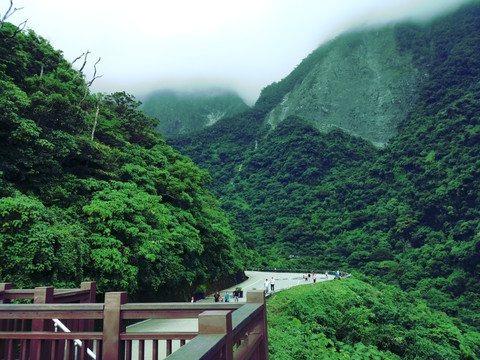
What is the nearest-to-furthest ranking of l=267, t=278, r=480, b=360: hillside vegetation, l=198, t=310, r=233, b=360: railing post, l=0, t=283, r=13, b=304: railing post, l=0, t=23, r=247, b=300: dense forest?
l=198, t=310, r=233, b=360: railing post
l=0, t=283, r=13, b=304: railing post
l=0, t=23, r=247, b=300: dense forest
l=267, t=278, r=480, b=360: hillside vegetation

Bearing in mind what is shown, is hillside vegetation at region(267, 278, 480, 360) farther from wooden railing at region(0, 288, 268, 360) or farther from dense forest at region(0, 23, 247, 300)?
wooden railing at region(0, 288, 268, 360)

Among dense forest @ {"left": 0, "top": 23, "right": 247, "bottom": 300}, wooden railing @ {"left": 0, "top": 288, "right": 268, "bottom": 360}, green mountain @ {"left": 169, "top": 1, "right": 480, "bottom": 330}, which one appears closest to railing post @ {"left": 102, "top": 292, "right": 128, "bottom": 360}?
wooden railing @ {"left": 0, "top": 288, "right": 268, "bottom": 360}

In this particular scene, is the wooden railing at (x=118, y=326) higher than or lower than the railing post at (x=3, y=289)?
lower

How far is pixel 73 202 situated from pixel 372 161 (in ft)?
252

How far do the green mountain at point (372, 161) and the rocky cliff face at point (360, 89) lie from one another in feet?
1.26

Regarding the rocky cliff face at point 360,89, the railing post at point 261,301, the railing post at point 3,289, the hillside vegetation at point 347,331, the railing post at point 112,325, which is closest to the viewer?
the railing post at point 112,325

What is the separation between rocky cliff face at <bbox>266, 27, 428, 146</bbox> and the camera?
97.0 metres

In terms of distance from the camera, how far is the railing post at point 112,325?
8.55 ft

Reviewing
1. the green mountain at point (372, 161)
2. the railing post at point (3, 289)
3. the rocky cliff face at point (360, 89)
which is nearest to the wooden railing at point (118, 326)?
the railing post at point (3, 289)

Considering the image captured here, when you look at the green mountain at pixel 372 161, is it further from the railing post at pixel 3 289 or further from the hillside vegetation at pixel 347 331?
the railing post at pixel 3 289

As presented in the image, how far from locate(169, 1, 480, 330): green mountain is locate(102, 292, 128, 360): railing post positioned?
3539cm

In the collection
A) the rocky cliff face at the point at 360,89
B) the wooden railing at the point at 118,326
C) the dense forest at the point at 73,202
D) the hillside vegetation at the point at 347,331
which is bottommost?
the hillside vegetation at the point at 347,331

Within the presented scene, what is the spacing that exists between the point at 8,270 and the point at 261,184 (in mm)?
81198

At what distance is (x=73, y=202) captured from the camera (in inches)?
511
